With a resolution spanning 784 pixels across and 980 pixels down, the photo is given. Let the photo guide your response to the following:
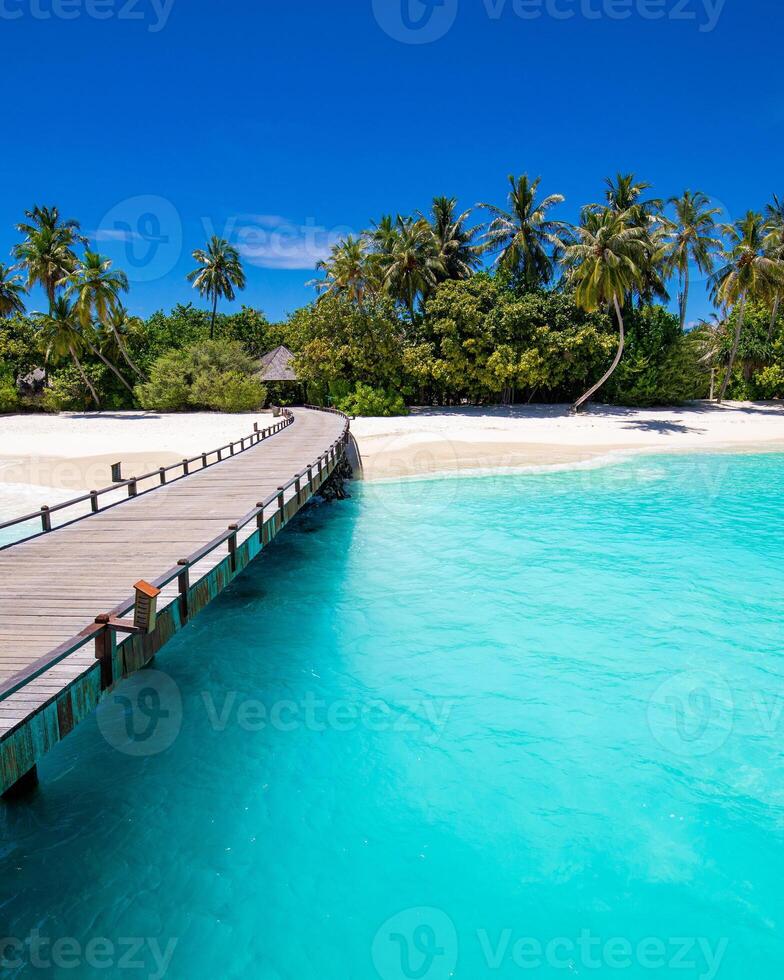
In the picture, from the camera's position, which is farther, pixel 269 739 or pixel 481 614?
pixel 481 614

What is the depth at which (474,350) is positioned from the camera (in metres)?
38.2

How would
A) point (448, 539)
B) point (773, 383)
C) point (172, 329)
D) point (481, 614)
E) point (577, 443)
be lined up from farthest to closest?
point (172, 329), point (773, 383), point (577, 443), point (448, 539), point (481, 614)

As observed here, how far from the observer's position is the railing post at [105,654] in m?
5.47

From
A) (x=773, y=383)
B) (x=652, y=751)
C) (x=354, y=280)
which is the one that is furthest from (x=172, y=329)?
(x=652, y=751)

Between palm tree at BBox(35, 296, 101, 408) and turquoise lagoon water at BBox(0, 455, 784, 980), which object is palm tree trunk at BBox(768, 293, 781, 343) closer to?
turquoise lagoon water at BBox(0, 455, 784, 980)

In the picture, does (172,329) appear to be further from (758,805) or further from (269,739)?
A: (758,805)

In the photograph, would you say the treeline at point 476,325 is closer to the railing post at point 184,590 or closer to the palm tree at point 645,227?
the palm tree at point 645,227

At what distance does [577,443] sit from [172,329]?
132ft

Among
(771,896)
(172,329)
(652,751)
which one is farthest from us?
(172,329)

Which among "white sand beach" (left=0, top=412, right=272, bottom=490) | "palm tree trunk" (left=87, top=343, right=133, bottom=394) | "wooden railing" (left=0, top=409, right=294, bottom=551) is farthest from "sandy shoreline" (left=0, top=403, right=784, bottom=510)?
"palm tree trunk" (left=87, top=343, right=133, bottom=394)

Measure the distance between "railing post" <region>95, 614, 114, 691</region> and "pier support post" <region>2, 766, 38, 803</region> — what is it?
1.88m

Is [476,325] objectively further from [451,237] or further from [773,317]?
[773,317]

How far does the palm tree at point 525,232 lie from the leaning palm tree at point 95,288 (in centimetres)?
2767
